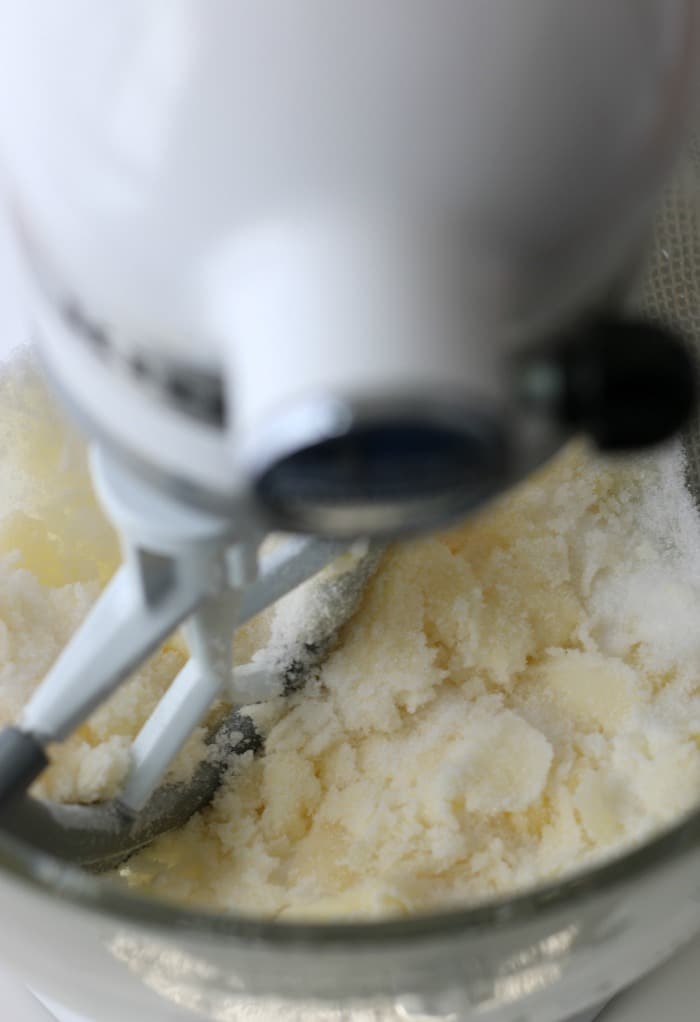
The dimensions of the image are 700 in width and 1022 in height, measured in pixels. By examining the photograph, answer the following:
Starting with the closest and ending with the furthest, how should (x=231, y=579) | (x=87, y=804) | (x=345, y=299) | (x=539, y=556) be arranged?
(x=345, y=299), (x=231, y=579), (x=87, y=804), (x=539, y=556)

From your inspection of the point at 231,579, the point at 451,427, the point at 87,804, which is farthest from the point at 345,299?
the point at 87,804

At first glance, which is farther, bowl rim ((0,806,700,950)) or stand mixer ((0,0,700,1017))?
bowl rim ((0,806,700,950))

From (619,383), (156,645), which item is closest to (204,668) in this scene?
(156,645)

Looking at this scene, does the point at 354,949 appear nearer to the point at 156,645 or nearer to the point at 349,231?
the point at 156,645

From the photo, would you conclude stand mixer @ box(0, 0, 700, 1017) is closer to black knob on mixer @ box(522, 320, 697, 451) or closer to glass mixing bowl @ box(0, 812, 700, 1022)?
black knob on mixer @ box(522, 320, 697, 451)

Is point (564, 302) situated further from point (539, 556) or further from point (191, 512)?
A: point (539, 556)

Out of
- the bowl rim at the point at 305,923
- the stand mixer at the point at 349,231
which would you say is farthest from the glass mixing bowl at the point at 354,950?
the stand mixer at the point at 349,231

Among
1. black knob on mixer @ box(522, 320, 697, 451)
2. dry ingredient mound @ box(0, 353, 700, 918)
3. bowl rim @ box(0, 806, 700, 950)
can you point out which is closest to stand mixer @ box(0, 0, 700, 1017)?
black knob on mixer @ box(522, 320, 697, 451)

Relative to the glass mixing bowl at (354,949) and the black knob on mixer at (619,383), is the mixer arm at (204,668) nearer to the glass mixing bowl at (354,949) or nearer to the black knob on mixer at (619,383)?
the glass mixing bowl at (354,949)
